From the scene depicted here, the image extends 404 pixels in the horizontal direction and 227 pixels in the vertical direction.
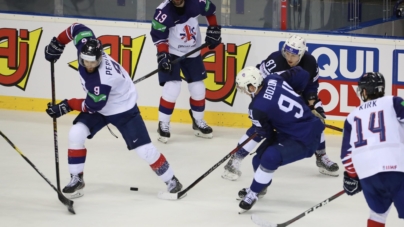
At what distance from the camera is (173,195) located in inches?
225

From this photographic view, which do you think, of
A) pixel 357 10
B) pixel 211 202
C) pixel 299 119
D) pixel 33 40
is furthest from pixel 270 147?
pixel 33 40

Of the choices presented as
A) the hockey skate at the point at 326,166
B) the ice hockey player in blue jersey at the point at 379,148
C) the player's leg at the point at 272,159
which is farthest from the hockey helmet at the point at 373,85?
the hockey skate at the point at 326,166

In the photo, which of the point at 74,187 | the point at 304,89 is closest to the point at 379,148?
the point at 304,89

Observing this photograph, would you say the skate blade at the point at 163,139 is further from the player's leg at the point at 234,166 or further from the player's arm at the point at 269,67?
the player's arm at the point at 269,67

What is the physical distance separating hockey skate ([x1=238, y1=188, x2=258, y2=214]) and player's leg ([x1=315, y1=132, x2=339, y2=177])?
1002 millimetres

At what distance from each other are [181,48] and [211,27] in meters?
0.30

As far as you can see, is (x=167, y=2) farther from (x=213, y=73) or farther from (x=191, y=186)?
(x=191, y=186)

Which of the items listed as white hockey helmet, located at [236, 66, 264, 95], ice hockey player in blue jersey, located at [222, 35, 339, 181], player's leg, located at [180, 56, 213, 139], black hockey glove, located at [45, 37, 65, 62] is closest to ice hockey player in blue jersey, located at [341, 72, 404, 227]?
white hockey helmet, located at [236, 66, 264, 95]

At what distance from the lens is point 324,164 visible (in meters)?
6.23

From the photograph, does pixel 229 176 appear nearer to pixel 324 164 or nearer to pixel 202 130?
pixel 324 164

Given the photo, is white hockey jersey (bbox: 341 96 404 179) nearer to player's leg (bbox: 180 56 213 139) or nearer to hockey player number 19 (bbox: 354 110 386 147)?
hockey player number 19 (bbox: 354 110 386 147)

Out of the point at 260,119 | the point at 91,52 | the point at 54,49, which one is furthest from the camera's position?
the point at 54,49

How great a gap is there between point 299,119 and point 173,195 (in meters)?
1.01

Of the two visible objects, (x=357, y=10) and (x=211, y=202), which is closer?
(x=211, y=202)
